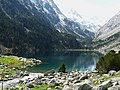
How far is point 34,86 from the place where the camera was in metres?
44.4

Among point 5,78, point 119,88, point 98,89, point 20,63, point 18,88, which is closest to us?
point 119,88

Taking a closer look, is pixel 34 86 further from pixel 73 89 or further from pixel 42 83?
pixel 73 89

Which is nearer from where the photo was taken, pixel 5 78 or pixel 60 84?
pixel 60 84

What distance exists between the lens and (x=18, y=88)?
1802 inches

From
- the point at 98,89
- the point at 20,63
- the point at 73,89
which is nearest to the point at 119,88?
the point at 98,89

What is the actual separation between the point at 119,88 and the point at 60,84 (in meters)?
15.9

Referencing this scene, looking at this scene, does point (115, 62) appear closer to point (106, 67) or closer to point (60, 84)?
point (106, 67)

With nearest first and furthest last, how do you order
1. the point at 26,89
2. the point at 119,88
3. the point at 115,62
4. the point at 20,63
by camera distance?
the point at 119,88 < the point at 26,89 < the point at 115,62 < the point at 20,63

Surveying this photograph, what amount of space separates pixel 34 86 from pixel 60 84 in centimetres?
431

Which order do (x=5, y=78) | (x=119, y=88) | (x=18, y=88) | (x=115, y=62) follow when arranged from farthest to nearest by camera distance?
(x=5, y=78), (x=115, y=62), (x=18, y=88), (x=119, y=88)

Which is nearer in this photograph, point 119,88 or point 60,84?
point 119,88

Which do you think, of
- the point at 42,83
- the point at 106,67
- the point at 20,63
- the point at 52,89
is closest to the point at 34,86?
the point at 42,83

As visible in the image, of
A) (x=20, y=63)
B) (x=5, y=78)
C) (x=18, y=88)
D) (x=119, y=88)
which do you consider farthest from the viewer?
(x=20, y=63)

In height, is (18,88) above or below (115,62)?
below
